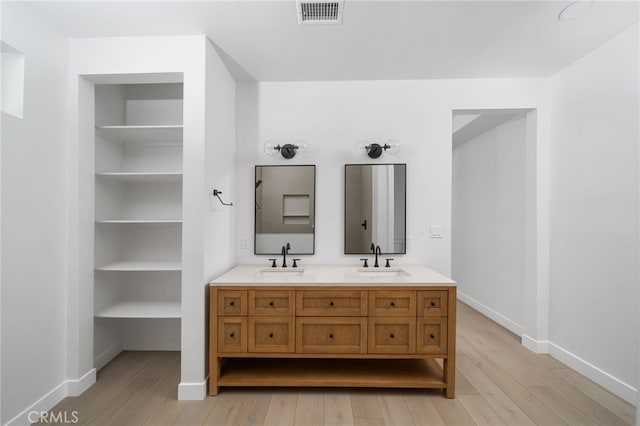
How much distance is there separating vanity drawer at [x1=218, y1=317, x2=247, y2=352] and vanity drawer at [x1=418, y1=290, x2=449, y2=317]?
1257 mm

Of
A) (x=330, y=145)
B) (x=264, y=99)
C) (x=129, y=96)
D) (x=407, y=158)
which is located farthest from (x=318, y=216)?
(x=129, y=96)

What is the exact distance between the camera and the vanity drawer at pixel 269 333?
2.12m

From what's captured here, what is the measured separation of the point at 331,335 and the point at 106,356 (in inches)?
81.6

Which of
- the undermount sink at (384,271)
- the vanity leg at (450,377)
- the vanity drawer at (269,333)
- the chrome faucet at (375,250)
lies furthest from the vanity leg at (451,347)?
the vanity drawer at (269,333)

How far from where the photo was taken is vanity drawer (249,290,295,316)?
2.12 metres

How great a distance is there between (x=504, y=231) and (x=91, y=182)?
13.7ft

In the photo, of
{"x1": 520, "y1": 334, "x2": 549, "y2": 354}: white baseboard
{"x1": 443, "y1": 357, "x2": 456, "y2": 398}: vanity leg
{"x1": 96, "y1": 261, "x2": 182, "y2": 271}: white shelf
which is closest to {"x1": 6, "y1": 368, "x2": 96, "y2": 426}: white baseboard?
{"x1": 96, "y1": 261, "x2": 182, "y2": 271}: white shelf

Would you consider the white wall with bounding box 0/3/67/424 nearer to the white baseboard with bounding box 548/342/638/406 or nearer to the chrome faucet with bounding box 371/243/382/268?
the chrome faucet with bounding box 371/243/382/268

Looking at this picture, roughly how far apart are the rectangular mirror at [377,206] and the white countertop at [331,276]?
0.26 m

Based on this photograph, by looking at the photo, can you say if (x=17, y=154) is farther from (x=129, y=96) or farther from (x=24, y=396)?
(x=24, y=396)

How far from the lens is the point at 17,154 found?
1.80 meters

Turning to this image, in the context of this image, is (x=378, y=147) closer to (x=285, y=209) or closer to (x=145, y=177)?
(x=285, y=209)

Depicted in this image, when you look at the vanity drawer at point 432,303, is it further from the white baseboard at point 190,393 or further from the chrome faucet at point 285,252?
the white baseboard at point 190,393

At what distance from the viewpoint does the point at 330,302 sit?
213 cm
